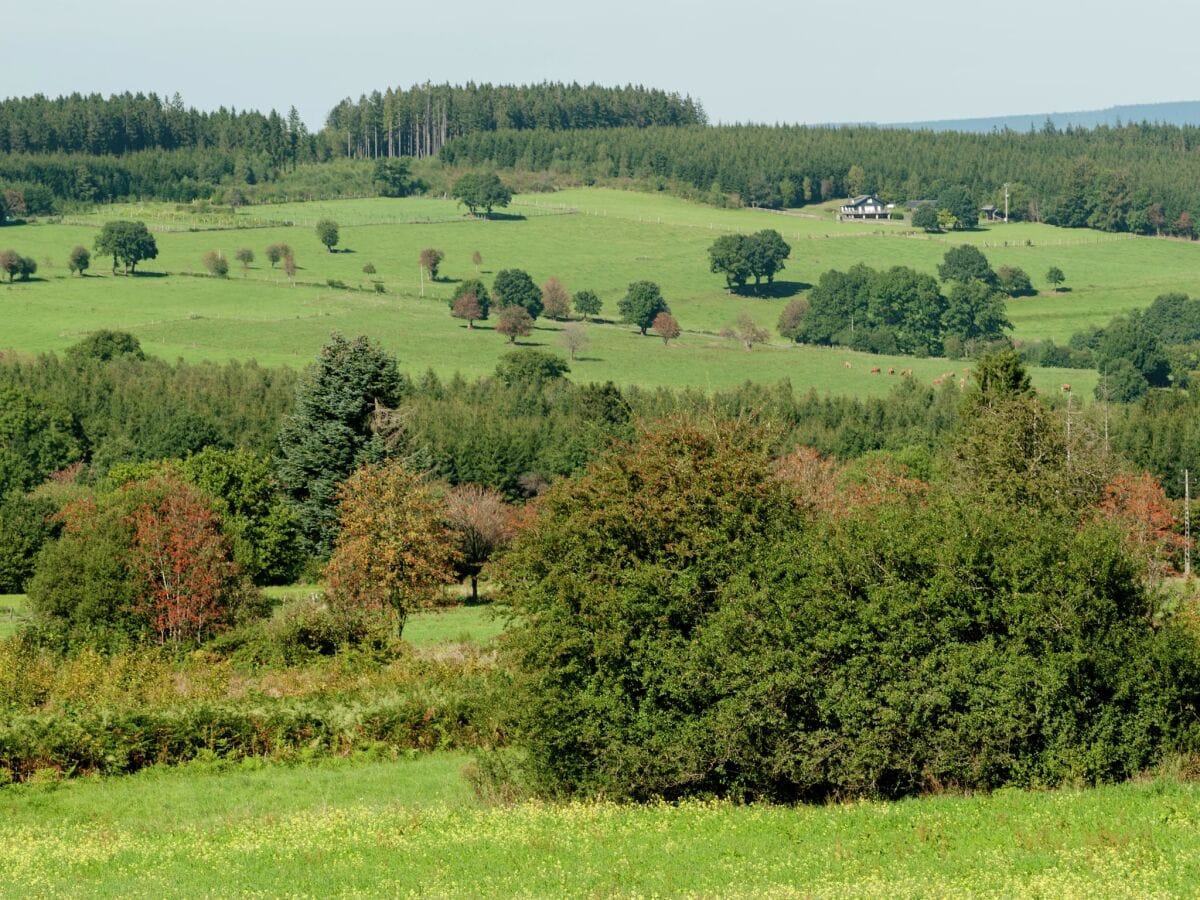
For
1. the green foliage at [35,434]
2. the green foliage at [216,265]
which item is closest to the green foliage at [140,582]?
the green foliage at [35,434]

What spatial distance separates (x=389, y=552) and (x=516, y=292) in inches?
4304

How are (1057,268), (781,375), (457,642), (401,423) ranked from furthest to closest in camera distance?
(1057,268) → (781,375) → (401,423) → (457,642)

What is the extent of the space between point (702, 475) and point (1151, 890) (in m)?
14.7

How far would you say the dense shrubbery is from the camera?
3059 cm

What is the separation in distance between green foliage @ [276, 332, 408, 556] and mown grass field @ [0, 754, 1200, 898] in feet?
146

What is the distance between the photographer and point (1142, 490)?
77688 mm

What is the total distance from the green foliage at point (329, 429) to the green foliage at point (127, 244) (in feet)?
330

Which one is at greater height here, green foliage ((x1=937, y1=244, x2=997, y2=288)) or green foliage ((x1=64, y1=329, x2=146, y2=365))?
green foliage ((x1=937, y1=244, x2=997, y2=288))

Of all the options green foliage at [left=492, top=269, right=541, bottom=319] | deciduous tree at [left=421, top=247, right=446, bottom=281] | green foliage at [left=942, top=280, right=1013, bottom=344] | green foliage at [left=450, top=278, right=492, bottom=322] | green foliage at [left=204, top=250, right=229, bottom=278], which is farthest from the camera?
deciduous tree at [left=421, top=247, right=446, bottom=281]

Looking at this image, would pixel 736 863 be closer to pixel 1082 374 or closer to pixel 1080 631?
pixel 1080 631

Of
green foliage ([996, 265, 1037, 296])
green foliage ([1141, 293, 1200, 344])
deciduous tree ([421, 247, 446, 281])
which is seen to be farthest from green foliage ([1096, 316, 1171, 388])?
deciduous tree ([421, 247, 446, 281])

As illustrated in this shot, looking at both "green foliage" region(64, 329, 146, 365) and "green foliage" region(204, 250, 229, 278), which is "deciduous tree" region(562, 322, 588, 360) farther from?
"green foliage" region(204, 250, 229, 278)

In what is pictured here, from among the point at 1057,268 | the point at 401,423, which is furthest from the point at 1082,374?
the point at 401,423

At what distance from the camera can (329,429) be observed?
76438mm
